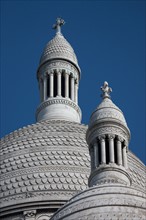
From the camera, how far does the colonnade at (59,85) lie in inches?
2267

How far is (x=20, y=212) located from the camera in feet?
159

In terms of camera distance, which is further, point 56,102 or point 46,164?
point 56,102

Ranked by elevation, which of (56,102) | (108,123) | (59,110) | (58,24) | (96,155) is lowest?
(96,155)

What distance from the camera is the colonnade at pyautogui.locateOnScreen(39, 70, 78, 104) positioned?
57594 millimetres

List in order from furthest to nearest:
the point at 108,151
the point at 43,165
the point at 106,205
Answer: the point at 43,165
the point at 108,151
the point at 106,205

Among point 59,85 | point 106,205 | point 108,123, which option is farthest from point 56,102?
point 106,205

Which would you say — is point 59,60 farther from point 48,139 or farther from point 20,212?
point 20,212

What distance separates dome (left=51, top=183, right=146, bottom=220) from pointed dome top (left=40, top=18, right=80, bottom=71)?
20036mm

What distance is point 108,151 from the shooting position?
4406cm

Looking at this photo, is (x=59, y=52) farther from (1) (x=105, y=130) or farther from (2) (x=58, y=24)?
(1) (x=105, y=130)

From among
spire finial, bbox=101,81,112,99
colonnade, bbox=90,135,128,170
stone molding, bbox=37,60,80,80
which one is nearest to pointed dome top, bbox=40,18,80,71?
stone molding, bbox=37,60,80,80

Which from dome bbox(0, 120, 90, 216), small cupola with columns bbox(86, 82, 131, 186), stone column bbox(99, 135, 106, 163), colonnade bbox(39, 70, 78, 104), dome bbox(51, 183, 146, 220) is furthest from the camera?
colonnade bbox(39, 70, 78, 104)

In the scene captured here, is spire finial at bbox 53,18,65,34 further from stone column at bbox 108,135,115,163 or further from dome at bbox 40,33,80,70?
stone column at bbox 108,135,115,163

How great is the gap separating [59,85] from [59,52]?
180 centimetres
